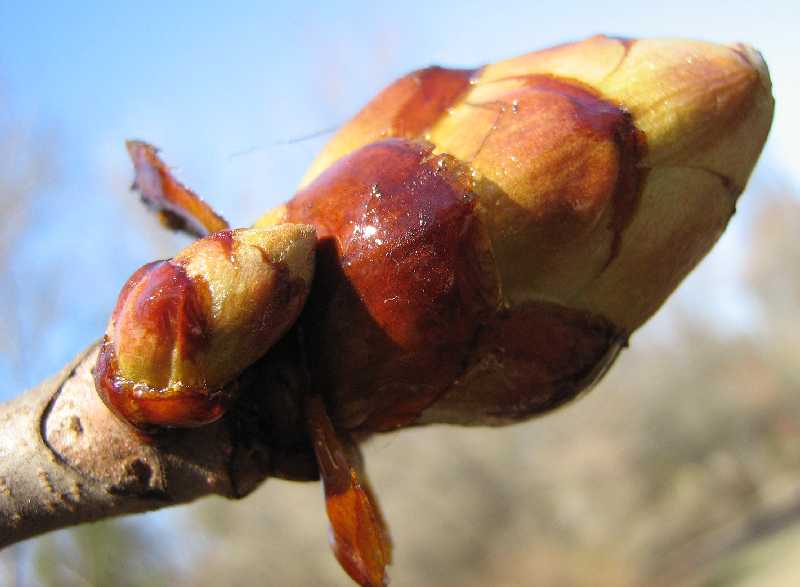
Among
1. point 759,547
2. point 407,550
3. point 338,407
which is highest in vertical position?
point 338,407

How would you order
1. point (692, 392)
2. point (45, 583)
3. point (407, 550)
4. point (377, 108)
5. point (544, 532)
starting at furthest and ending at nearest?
point (692, 392)
point (544, 532)
point (407, 550)
point (45, 583)
point (377, 108)

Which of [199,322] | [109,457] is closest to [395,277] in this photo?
[199,322]

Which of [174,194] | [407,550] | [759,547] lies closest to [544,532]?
[407,550]

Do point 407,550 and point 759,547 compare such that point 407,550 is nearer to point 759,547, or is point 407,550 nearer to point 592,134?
point 759,547

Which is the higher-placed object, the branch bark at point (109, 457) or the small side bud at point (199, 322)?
the small side bud at point (199, 322)

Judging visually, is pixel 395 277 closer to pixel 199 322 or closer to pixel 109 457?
pixel 199 322
